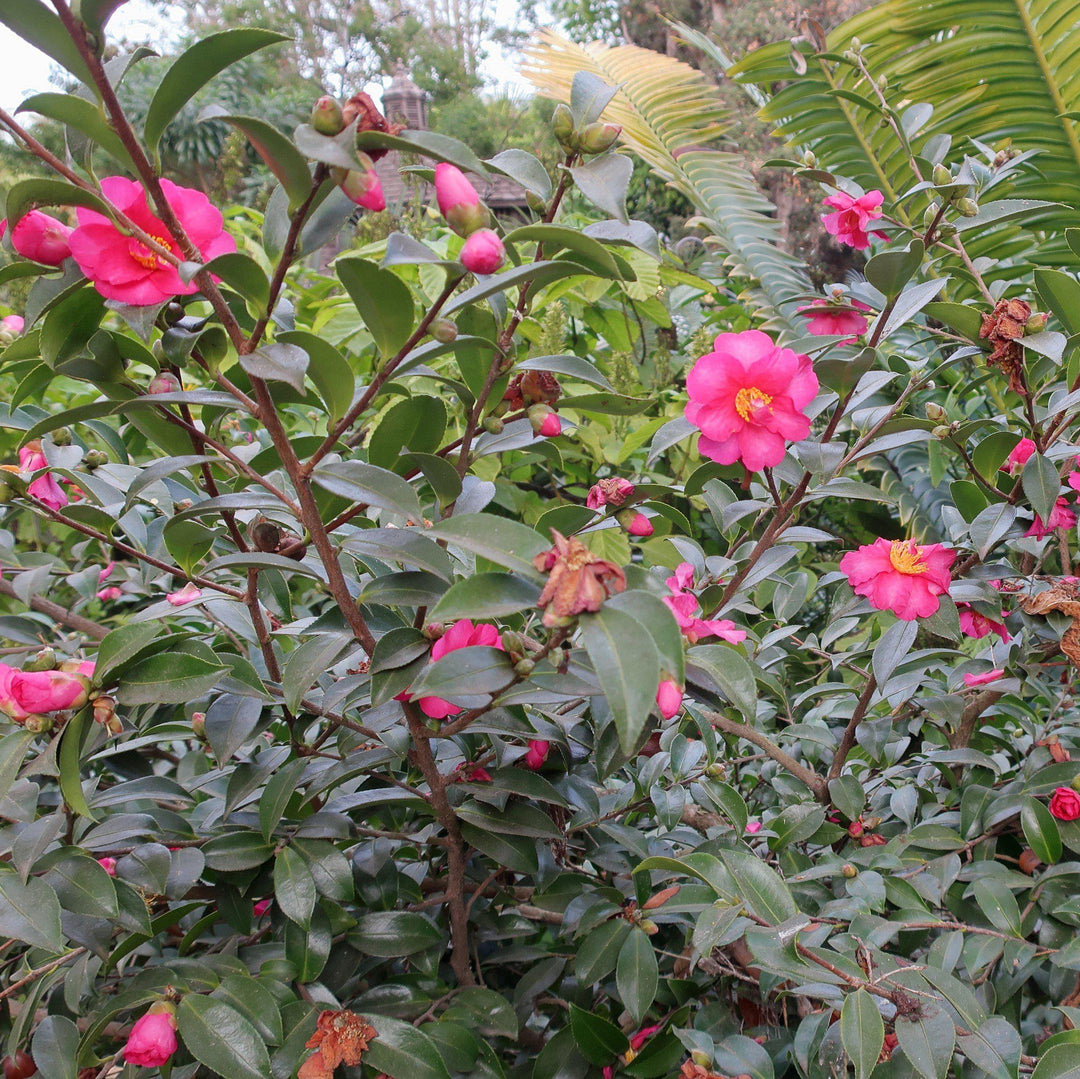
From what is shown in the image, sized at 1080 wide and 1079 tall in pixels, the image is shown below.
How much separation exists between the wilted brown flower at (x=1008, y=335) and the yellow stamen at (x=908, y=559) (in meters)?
0.14

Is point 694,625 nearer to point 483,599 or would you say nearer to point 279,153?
point 483,599

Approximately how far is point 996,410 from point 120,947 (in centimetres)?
177

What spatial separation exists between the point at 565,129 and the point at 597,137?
2 centimetres

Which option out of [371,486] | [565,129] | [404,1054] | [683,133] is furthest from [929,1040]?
[683,133]

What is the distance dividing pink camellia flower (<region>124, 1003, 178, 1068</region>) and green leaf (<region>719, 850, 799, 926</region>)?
13.5 inches

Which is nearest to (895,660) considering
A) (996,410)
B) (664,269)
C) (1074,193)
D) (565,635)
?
(565,635)

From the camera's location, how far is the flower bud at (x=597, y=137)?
431 mm

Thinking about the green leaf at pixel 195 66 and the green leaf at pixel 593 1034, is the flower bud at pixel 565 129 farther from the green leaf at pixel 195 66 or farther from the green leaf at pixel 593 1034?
the green leaf at pixel 593 1034

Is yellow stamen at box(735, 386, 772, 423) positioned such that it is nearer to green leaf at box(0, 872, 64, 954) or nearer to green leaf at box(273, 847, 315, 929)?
green leaf at box(273, 847, 315, 929)

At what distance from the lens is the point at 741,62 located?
5.45ft

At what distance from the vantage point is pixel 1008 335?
1.98 feet

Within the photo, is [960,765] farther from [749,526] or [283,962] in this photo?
[283,962]

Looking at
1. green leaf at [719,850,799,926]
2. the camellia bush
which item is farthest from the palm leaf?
green leaf at [719,850,799,926]

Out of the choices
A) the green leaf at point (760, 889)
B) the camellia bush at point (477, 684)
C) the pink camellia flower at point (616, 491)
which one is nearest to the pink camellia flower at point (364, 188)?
the camellia bush at point (477, 684)
